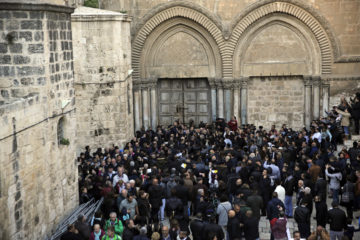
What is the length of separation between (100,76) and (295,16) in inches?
344

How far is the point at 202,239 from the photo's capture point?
1218cm

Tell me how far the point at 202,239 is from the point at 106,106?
9.61m

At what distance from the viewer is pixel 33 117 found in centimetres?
1245

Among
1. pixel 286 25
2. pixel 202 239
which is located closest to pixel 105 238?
pixel 202 239

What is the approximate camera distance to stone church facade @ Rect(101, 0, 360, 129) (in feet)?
77.7

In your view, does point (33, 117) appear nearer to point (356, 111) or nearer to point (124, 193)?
point (124, 193)

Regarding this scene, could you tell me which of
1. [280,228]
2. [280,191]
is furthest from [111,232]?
[280,191]

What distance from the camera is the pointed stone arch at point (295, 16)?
77.3 ft

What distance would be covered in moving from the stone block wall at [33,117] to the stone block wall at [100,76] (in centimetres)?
582

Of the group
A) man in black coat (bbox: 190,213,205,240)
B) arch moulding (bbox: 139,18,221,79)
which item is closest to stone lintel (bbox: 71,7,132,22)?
arch moulding (bbox: 139,18,221,79)

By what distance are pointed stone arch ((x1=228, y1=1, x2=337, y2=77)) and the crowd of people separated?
159 inches

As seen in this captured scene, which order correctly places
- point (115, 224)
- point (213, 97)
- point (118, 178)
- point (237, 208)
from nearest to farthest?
point (115, 224)
point (237, 208)
point (118, 178)
point (213, 97)

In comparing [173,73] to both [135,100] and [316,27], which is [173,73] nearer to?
[135,100]

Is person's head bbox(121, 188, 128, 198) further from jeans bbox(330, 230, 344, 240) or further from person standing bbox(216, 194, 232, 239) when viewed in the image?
jeans bbox(330, 230, 344, 240)
